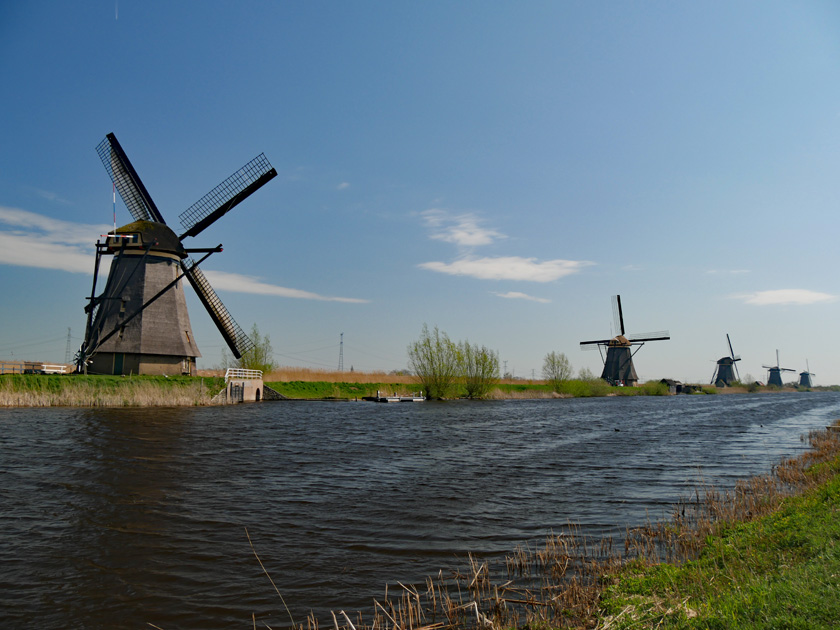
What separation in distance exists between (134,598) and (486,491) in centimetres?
678

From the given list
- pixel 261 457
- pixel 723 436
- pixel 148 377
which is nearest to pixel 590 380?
pixel 723 436

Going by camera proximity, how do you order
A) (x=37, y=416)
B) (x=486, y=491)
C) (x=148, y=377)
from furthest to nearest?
(x=148, y=377) → (x=37, y=416) → (x=486, y=491)

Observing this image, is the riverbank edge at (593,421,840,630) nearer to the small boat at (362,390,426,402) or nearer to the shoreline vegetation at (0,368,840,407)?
the shoreline vegetation at (0,368,840,407)

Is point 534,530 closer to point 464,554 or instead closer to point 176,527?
point 464,554

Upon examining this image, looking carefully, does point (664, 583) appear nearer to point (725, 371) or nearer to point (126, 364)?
point (126, 364)

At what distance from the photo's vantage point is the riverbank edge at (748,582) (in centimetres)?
357

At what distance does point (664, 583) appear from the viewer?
473cm

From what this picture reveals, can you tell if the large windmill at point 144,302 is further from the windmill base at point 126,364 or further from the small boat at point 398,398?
the small boat at point 398,398

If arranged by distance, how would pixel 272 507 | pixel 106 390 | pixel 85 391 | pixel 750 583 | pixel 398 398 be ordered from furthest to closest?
pixel 398 398, pixel 106 390, pixel 85 391, pixel 272 507, pixel 750 583

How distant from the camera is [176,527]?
301 inches

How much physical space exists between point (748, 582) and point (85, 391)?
2903 centimetres

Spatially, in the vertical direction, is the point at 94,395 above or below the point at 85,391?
below

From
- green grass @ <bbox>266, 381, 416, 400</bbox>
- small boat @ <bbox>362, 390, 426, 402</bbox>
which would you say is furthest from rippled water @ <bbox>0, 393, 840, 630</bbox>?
green grass @ <bbox>266, 381, 416, 400</bbox>

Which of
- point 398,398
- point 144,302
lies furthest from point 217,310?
point 398,398
